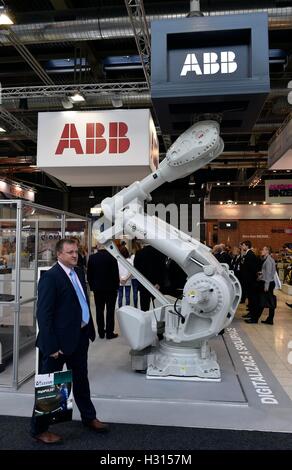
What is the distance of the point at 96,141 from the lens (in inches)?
239

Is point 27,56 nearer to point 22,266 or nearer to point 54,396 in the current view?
point 22,266

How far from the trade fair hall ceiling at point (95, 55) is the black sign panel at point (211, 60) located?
25cm

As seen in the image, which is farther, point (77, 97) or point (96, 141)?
point (77, 97)

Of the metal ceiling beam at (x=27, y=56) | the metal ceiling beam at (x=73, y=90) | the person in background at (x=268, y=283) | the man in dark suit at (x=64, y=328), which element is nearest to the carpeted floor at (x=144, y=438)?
the man in dark suit at (x=64, y=328)

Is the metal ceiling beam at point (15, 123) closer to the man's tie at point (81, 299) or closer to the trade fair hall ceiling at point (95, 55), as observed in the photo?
the trade fair hall ceiling at point (95, 55)

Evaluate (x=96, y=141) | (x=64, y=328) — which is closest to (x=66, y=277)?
(x=64, y=328)

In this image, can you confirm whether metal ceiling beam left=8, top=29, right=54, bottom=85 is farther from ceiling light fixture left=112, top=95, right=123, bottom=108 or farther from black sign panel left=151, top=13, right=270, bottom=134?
black sign panel left=151, top=13, right=270, bottom=134

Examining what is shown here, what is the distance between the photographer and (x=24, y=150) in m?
14.0

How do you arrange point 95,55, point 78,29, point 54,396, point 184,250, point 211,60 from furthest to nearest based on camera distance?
point 95,55 → point 78,29 → point 184,250 → point 211,60 → point 54,396

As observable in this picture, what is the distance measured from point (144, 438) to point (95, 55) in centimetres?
692

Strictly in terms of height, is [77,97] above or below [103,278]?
above

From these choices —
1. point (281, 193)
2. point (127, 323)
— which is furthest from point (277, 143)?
point (281, 193)

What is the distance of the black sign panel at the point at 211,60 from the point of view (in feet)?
9.82

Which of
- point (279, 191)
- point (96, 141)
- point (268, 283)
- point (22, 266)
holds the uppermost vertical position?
point (279, 191)
